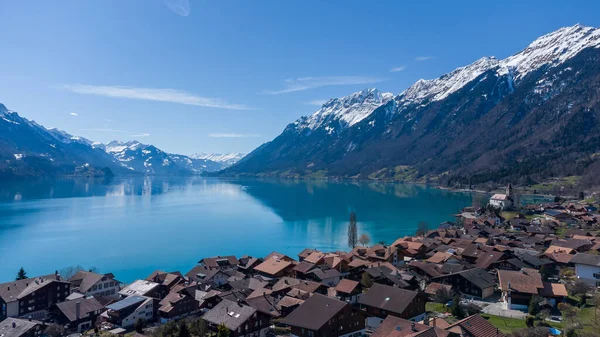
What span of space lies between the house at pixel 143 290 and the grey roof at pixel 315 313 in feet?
59.9

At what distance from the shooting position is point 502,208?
10825 cm

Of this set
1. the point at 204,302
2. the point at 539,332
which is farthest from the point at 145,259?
the point at 539,332

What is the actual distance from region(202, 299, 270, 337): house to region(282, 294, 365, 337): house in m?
2.42

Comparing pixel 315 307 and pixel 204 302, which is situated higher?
pixel 315 307

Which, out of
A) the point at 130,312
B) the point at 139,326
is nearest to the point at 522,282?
the point at 139,326

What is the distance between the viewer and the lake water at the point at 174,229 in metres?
67.4

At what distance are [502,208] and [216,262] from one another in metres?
84.4

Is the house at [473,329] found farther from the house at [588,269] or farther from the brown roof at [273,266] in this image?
the brown roof at [273,266]

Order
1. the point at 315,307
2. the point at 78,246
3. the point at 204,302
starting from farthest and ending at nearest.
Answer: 1. the point at 78,246
2. the point at 204,302
3. the point at 315,307

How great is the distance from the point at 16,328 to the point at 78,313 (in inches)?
195

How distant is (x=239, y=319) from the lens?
96.3 ft

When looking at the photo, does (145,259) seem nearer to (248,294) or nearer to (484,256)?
(248,294)

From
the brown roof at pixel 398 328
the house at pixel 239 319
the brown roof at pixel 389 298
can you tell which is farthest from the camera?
the brown roof at pixel 389 298

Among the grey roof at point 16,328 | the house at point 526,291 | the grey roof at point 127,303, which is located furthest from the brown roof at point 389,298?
the grey roof at point 16,328
